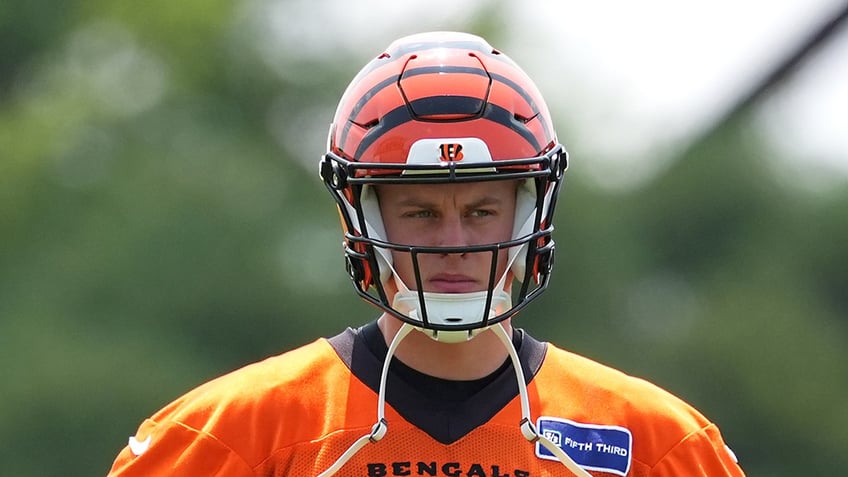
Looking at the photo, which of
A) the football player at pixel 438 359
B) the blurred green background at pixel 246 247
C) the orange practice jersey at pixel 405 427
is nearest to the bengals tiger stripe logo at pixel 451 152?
the football player at pixel 438 359

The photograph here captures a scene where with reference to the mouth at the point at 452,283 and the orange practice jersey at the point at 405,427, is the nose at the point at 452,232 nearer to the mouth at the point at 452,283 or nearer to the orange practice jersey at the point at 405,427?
the mouth at the point at 452,283

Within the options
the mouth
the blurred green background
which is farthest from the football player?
the blurred green background

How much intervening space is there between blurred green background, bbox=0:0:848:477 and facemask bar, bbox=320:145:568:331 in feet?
27.1

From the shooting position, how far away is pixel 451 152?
3324mm

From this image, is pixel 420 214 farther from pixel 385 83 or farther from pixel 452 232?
pixel 385 83

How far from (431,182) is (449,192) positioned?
62 millimetres

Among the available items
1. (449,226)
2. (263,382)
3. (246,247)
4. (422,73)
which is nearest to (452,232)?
(449,226)

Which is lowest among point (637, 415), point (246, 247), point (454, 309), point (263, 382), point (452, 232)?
point (246, 247)

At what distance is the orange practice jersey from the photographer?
131 inches

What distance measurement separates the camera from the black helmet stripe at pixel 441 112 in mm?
3402

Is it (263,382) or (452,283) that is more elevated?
(452,283)

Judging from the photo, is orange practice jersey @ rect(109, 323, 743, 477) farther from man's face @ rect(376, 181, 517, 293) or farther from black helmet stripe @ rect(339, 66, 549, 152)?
black helmet stripe @ rect(339, 66, 549, 152)

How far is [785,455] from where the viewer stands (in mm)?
13422

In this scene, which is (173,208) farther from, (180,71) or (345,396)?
(345,396)
